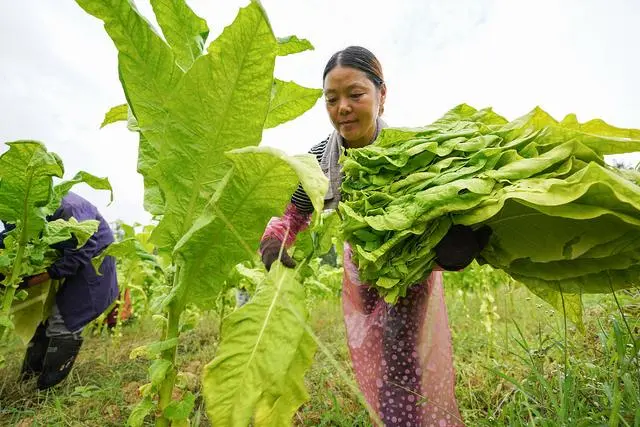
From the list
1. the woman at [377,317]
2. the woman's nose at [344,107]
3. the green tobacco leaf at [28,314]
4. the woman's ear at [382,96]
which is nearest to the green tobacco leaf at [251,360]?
the woman at [377,317]

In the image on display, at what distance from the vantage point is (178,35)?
880 mm

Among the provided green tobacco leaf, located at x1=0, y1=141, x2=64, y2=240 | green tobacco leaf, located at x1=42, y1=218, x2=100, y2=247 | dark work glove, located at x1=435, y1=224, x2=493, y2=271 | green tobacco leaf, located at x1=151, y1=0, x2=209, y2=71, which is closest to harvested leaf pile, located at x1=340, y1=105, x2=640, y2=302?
dark work glove, located at x1=435, y1=224, x2=493, y2=271

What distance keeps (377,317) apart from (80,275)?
225 cm

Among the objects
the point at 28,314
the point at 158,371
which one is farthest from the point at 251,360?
the point at 28,314

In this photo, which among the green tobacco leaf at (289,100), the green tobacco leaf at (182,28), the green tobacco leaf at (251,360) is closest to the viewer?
the green tobacco leaf at (251,360)

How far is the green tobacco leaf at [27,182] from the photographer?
1328 millimetres

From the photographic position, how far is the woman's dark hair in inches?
63.3

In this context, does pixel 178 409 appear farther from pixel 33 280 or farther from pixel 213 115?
pixel 33 280

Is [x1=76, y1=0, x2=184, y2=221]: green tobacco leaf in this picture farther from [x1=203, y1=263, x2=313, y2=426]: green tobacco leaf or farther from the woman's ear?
the woman's ear

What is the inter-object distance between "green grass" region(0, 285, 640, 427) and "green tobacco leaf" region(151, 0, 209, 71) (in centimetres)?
73

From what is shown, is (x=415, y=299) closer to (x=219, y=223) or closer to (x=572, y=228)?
(x=572, y=228)

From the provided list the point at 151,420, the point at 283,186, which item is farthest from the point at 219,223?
the point at 151,420

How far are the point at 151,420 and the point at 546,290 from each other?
1.68 m

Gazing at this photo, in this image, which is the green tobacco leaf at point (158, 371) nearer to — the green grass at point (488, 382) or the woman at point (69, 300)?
the green grass at point (488, 382)
